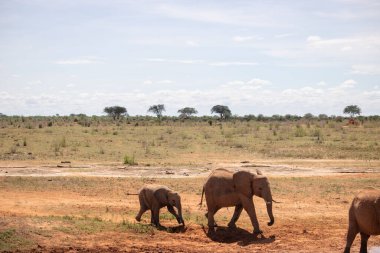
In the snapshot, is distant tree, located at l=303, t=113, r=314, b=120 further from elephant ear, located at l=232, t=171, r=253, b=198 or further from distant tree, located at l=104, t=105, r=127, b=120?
elephant ear, located at l=232, t=171, r=253, b=198

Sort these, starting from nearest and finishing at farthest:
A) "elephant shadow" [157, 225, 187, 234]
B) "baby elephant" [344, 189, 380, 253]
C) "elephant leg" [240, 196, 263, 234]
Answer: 1. "baby elephant" [344, 189, 380, 253]
2. "elephant leg" [240, 196, 263, 234]
3. "elephant shadow" [157, 225, 187, 234]

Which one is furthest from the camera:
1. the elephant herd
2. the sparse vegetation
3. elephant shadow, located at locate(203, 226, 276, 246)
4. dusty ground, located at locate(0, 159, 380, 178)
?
the sparse vegetation

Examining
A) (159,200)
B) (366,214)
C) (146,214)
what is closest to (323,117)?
(146,214)

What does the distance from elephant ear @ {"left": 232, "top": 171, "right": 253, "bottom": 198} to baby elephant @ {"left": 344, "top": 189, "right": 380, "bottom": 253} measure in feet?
10.1

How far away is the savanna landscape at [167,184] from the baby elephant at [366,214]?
1.63 meters

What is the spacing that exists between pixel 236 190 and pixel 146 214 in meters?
3.97

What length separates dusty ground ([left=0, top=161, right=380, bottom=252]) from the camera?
12.9 meters

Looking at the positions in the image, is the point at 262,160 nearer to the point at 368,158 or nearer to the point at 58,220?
the point at 368,158

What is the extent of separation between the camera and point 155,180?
23.8 m

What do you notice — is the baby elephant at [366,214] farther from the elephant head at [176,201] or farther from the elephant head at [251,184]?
the elephant head at [176,201]

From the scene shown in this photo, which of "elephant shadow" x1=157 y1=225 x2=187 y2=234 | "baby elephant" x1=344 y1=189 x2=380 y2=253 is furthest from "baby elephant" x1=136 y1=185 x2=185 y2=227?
"baby elephant" x1=344 y1=189 x2=380 y2=253

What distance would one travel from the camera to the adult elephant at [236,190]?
13.9m

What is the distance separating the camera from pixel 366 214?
11.3 meters

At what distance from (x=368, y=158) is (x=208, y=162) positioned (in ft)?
33.5
